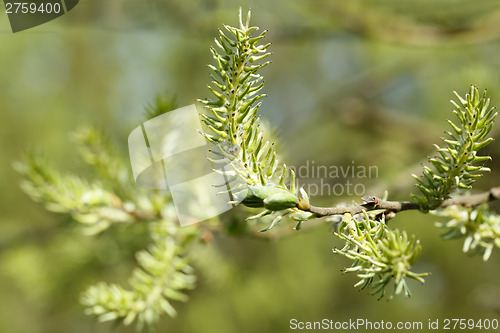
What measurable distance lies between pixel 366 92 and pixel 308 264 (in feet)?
3.06

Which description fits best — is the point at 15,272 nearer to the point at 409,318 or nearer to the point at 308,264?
the point at 308,264

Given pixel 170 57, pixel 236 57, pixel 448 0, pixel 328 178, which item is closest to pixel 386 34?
pixel 448 0

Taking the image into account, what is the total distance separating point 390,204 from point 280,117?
1.42 m

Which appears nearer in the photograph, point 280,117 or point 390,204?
point 390,204

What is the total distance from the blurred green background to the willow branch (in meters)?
0.30

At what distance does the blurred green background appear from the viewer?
46.1 inches

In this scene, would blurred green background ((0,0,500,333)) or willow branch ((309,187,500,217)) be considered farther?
blurred green background ((0,0,500,333))

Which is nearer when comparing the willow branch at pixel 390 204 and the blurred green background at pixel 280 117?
the willow branch at pixel 390 204

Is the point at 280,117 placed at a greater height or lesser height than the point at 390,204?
lesser

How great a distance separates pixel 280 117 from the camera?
1.83 m

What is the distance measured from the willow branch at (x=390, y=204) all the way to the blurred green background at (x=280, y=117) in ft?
0.97

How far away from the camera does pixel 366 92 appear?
5.67ft

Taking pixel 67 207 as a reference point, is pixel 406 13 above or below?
above

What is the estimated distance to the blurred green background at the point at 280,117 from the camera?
1.17 metres
